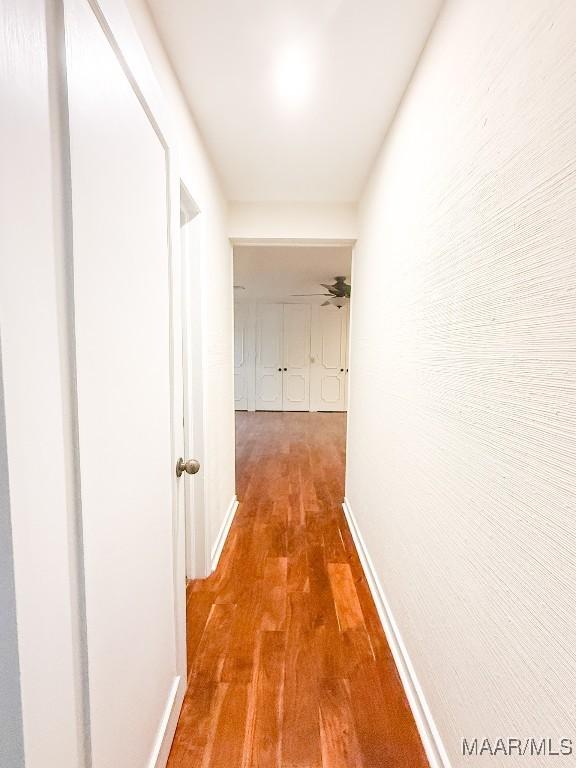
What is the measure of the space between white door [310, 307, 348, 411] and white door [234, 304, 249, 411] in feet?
4.46

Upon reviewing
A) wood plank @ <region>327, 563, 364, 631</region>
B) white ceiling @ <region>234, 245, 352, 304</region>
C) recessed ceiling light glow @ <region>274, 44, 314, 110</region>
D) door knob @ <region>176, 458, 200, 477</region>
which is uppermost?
white ceiling @ <region>234, 245, 352, 304</region>

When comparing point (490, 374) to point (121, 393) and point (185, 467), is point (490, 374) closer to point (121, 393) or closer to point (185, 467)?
point (121, 393)

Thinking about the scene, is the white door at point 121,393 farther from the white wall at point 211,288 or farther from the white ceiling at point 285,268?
the white ceiling at point 285,268

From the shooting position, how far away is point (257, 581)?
1.90m

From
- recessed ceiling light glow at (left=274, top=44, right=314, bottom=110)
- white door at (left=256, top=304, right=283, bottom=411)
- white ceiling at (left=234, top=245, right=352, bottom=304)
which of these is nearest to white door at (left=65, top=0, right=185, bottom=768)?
recessed ceiling light glow at (left=274, top=44, right=314, bottom=110)

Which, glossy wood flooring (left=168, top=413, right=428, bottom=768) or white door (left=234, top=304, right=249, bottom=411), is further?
white door (left=234, top=304, right=249, bottom=411)

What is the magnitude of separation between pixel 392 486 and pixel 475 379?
823 millimetres

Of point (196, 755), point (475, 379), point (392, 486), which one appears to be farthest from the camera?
point (392, 486)

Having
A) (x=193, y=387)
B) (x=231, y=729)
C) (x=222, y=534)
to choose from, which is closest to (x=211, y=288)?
(x=193, y=387)

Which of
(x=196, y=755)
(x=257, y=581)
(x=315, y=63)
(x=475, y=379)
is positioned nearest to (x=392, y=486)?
(x=475, y=379)

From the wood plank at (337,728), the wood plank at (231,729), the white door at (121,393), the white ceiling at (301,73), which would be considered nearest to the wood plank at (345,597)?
the wood plank at (337,728)

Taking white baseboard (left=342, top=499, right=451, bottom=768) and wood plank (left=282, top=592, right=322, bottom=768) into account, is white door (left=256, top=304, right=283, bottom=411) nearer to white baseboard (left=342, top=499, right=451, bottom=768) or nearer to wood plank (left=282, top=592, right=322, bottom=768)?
white baseboard (left=342, top=499, right=451, bottom=768)

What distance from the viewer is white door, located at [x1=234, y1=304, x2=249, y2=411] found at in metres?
6.99

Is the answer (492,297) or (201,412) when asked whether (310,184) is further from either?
(492,297)
